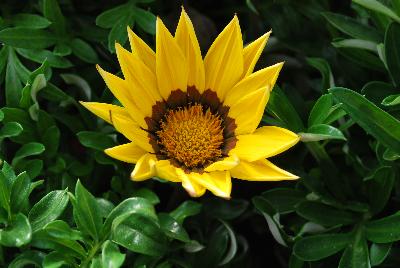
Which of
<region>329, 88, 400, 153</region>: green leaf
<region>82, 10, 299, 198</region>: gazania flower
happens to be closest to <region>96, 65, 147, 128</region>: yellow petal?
<region>82, 10, 299, 198</region>: gazania flower

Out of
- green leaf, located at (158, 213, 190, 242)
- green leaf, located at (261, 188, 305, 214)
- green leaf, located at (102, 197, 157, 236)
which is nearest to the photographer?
green leaf, located at (102, 197, 157, 236)

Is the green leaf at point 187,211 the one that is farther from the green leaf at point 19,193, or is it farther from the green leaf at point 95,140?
the green leaf at point 19,193

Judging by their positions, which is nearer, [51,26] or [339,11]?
[51,26]

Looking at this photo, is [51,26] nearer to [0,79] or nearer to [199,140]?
[0,79]

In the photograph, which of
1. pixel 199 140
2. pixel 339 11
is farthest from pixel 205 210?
pixel 339 11

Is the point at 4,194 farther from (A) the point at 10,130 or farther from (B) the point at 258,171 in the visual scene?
(B) the point at 258,171

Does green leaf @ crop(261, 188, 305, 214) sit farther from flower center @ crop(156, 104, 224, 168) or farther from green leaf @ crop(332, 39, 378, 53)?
green leaf @ crop(332, 39, 378, 53)

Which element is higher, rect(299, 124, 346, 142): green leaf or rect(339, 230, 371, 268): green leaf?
rect(299, 124, 346, 142): green leaf
